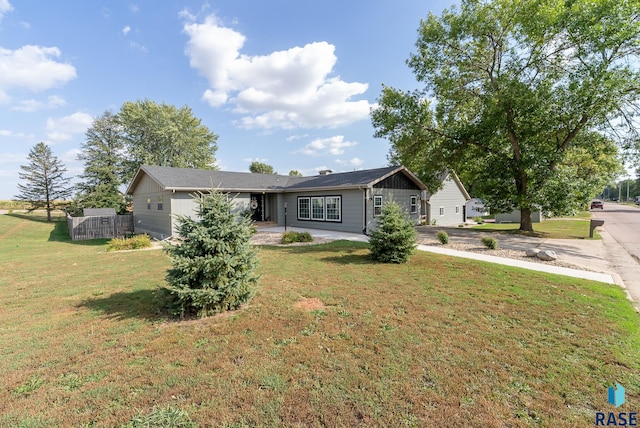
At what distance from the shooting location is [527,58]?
14406 mm

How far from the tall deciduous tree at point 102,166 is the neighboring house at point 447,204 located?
29705 mm

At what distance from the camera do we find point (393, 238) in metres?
8.31

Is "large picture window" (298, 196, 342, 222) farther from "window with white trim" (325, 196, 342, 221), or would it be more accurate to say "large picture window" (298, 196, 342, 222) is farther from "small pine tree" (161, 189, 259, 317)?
"small pine tree" (161, 189, 259, 317)

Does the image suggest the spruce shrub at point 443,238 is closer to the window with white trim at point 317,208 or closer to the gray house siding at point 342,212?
the gray house siding at point 342,212

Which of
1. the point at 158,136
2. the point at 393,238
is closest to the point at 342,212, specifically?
the point at 393,238

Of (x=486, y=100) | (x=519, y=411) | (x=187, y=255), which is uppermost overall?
(x=486, y=100)

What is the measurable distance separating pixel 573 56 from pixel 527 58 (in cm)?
190

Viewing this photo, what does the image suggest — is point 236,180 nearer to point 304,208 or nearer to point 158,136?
point 304,208

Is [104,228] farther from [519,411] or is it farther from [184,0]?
[519,411]

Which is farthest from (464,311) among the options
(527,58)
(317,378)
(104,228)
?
(104,228)

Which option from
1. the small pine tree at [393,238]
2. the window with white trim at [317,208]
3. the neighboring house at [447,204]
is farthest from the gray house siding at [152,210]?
Answer: the neighboring house at [447,204]

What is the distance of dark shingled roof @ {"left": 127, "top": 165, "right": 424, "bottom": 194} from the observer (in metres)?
14.3

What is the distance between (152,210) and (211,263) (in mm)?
14227

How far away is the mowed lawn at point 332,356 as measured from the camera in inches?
98.1
